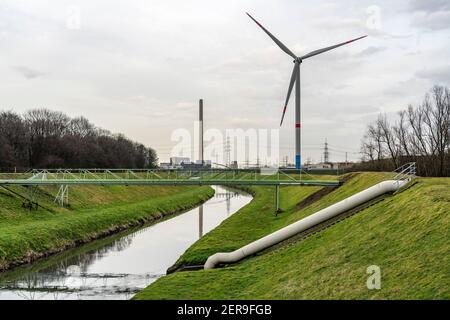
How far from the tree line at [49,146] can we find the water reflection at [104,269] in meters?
43.9

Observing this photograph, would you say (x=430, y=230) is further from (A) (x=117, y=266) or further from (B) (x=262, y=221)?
(B) (x=262, y=221)

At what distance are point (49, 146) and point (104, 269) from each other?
8337 cm

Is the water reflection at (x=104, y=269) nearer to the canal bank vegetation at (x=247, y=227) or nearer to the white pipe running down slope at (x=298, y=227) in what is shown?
the canal bank vegetation at (x=247, y=227)

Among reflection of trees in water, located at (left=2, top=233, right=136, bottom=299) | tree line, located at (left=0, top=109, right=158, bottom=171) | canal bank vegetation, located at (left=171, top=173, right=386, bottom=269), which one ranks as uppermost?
tree line, located at (left=0, top=109, right=158, bottom=171)

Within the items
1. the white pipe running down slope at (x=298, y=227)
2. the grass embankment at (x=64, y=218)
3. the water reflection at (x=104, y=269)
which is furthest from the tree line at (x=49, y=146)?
the white pipe running down slope at (x=298, y=227)

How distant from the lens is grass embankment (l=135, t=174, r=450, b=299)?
16641 mm

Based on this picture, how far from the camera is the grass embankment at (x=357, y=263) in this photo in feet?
54.6

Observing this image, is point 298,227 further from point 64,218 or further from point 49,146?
point 49,146

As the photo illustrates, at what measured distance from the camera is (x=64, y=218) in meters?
48.5

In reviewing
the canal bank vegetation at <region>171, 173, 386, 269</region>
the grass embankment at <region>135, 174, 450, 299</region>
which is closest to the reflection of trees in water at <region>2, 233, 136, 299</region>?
the canal bank vegetation at <region>171, 173, 386, 269</region>

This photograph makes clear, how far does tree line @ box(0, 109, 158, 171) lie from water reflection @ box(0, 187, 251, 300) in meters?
43.9

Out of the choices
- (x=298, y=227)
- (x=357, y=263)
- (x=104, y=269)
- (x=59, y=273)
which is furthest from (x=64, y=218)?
(x=357, y=263)

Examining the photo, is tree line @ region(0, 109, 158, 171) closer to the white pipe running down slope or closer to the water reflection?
the water reflection
